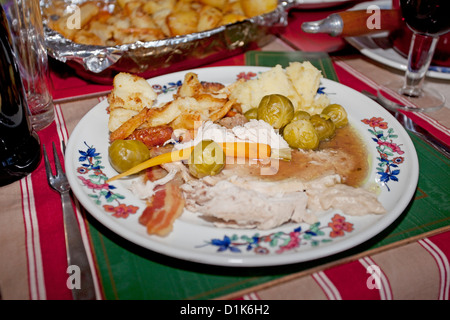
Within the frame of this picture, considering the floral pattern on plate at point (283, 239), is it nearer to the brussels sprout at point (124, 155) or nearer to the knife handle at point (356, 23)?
the brussels sprout at point (124, 155)

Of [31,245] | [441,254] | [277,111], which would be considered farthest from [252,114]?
[31,245]

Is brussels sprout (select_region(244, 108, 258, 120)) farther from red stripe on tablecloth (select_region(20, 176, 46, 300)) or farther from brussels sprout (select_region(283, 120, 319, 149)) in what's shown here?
red stripe on tablecloth (select_region(20, 176, 46, 300))

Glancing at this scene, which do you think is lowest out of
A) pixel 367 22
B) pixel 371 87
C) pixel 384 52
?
pixel 371 87

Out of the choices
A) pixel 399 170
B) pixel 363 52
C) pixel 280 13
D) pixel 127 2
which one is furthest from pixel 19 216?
pixel 363 52

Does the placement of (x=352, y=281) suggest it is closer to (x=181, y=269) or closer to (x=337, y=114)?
(x=181, y=269)

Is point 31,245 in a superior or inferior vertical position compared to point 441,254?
superior
